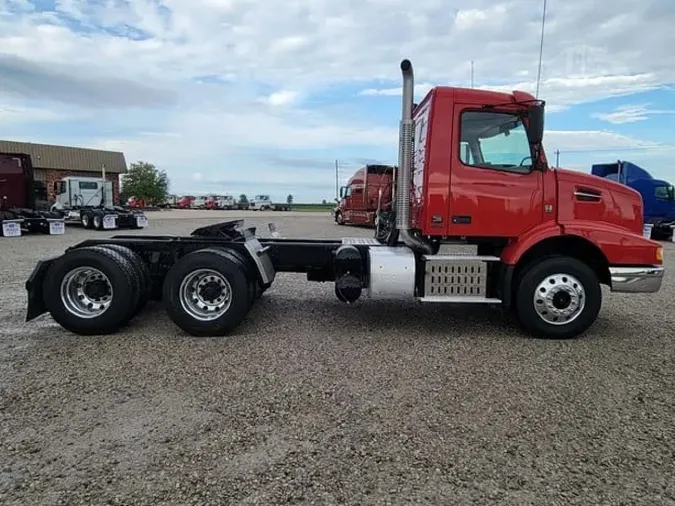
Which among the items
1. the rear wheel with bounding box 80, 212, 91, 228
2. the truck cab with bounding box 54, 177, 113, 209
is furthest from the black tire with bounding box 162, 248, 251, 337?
the truck cab with bounding box 54, 177, 113, 209

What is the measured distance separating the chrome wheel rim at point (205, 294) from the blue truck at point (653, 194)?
19.7m

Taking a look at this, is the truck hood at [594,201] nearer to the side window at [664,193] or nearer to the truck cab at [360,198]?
the truck cab at [360,198]

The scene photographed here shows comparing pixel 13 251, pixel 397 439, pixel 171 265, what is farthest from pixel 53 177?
pixel 397 439

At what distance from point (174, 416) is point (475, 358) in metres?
2.87

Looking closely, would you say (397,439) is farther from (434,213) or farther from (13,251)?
(13,251)

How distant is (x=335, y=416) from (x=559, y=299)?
3244 mm

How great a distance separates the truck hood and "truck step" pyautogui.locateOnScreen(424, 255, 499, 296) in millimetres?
1068

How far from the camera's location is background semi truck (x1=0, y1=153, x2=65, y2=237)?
20047 mm

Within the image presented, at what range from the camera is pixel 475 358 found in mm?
4949

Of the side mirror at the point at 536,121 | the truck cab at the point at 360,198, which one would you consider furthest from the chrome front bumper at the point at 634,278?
the truck cab at the point at 360,198

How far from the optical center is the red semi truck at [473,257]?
18.1ft

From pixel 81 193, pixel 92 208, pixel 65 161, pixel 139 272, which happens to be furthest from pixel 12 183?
pixel 65 161

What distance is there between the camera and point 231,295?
18.0ft

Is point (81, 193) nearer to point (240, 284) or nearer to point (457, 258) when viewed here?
point (240, 284)
